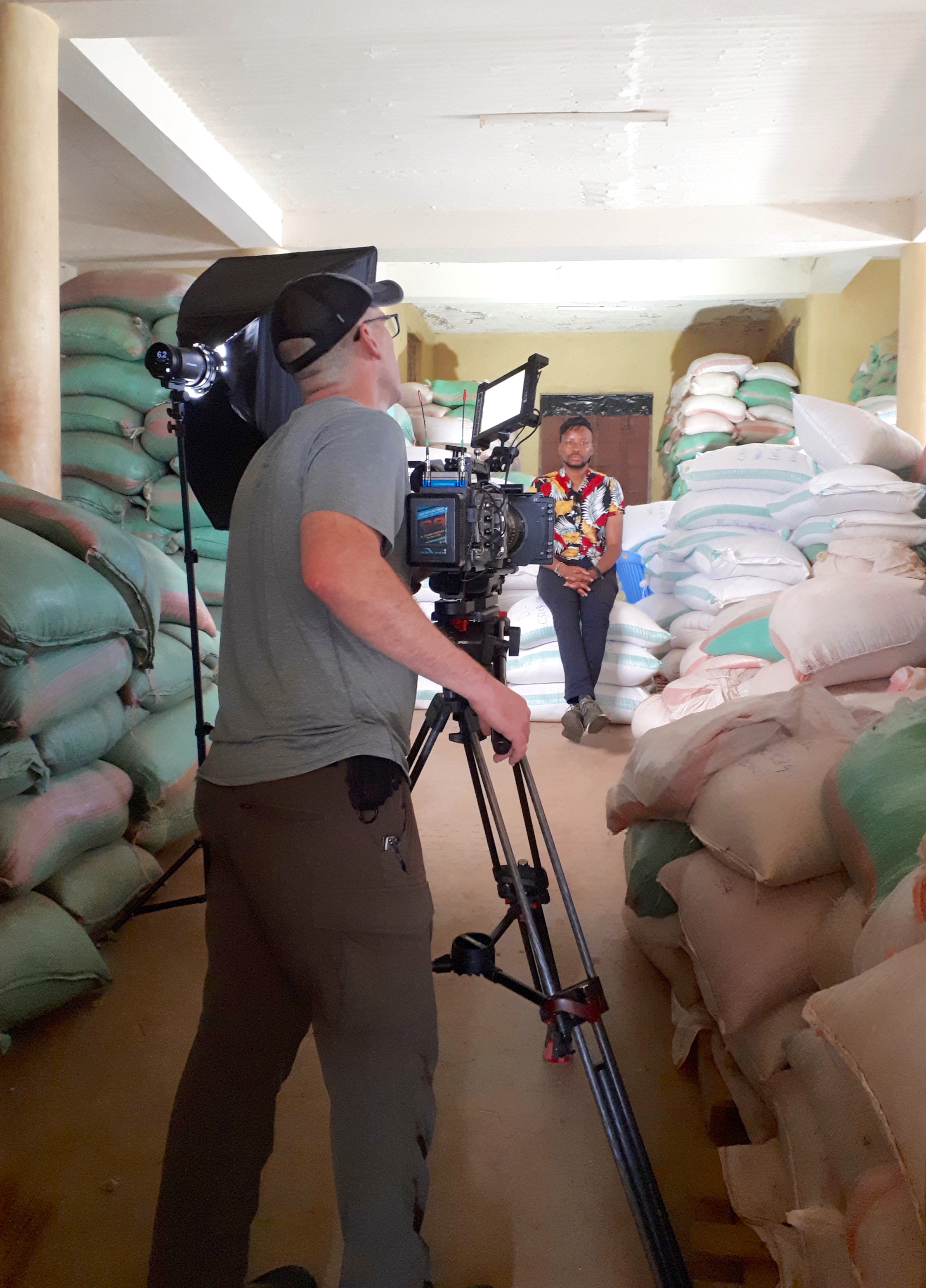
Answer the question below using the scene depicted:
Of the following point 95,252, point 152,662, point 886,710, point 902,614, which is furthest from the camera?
point 95,252

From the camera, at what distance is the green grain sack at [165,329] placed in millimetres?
3165

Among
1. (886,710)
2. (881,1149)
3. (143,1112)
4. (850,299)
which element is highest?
(850,299)

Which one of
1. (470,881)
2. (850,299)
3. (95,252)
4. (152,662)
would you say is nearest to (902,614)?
(470,881)

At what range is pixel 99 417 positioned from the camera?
314 centimetres

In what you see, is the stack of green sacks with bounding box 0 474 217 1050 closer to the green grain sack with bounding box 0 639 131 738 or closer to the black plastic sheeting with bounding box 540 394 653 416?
the green grain sack with bounding box 0 639 131 738

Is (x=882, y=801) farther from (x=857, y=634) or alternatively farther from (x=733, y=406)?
(x=733, y=406)

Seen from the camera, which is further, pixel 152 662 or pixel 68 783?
pixel 152 662

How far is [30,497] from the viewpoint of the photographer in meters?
1.93

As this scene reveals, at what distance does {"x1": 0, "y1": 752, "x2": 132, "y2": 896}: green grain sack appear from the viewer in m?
1.59

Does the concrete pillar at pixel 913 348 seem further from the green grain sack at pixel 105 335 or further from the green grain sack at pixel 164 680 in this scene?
the green grain sack at pixel 164 680

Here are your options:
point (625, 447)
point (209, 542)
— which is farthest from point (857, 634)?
point (625, 447)

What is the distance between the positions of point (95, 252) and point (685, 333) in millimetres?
4572

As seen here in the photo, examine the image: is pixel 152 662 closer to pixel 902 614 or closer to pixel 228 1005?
pixel 228 1005

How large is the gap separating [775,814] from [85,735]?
4.36ft
